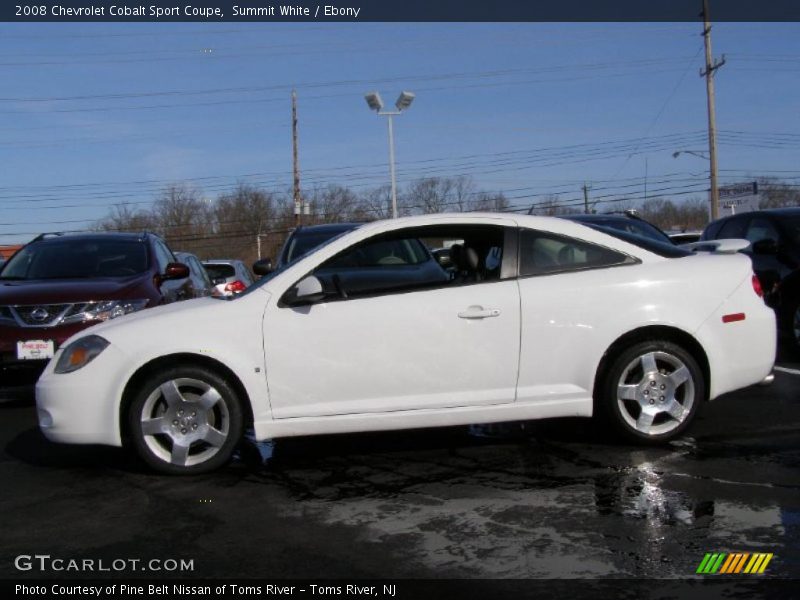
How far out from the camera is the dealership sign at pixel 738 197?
144 feet

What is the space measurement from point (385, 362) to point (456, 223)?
1.12m

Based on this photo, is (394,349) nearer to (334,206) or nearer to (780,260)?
(780,260)

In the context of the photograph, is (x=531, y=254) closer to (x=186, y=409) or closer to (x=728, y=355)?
(x=728, y=355)

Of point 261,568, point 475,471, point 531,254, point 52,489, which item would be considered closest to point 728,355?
point 531,254

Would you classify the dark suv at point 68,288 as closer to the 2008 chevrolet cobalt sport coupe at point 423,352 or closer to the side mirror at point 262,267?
the side mirror at point 262,267

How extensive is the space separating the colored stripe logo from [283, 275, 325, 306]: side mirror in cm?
258

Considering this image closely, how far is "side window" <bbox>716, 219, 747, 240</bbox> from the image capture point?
32.9ft

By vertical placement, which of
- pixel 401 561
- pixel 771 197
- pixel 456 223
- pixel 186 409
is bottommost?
pixel 401 561

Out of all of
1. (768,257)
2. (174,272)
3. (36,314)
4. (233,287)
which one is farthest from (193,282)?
(768,257)

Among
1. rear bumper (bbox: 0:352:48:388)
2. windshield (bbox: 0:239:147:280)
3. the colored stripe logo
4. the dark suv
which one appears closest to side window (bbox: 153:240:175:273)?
the dark suv

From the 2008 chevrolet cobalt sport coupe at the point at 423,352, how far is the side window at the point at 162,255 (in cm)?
347

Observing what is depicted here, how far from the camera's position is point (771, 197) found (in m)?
48.4

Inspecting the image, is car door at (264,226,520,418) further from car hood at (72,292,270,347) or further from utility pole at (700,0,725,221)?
utility pole at (700,0,725,221)

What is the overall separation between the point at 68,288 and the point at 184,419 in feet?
10.0
